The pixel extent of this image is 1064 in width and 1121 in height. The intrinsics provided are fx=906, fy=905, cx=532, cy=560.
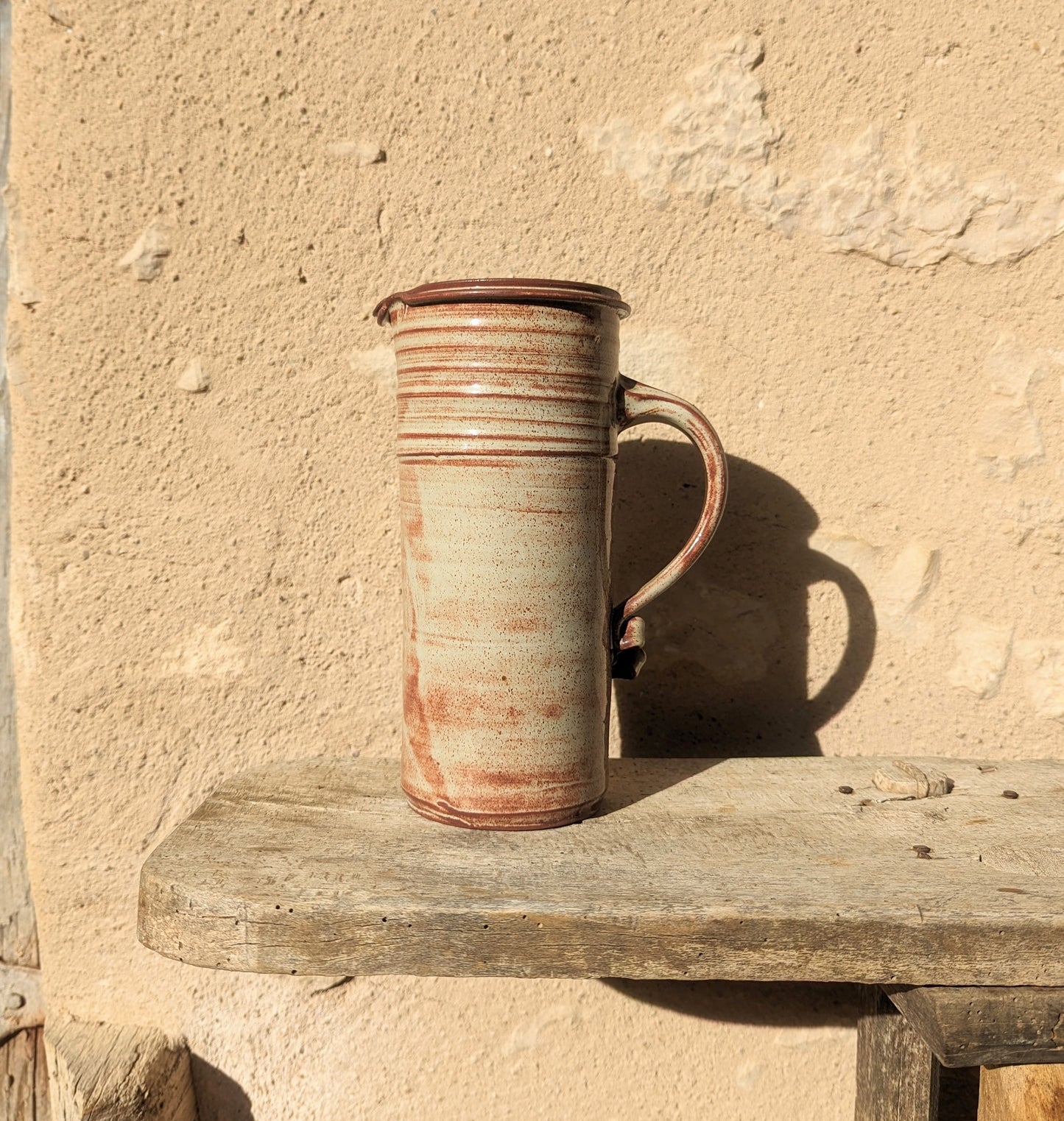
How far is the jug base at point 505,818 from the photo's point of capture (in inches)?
30.4

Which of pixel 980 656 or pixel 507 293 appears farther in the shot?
pixel 980 656

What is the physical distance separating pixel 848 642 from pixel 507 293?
23.0 inches

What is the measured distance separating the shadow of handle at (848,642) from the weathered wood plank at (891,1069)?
0.30 meters

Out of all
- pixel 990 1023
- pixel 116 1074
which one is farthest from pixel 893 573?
pixel 116 1074

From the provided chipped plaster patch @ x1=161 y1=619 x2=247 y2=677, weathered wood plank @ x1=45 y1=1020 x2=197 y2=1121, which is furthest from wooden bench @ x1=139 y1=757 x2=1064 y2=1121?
weathered wood plank @ x1=45 y1=1020 x2=197 y2=1121

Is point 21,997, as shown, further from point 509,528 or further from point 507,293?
point 507,293

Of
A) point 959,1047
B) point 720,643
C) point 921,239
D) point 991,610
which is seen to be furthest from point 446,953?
point 921,239

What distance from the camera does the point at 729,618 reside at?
1.04 m

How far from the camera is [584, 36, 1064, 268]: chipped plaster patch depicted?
38.5 inches

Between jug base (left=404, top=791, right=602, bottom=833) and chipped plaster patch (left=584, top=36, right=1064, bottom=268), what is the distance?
2.15 ft

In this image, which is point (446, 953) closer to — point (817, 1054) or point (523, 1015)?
point (523, 1015)

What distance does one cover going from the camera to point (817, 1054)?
1.06 meters

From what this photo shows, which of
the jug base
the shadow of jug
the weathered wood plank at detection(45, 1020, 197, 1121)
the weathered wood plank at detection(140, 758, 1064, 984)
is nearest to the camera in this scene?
the weathered wood plank at detection(140, 758, 1064, 984)

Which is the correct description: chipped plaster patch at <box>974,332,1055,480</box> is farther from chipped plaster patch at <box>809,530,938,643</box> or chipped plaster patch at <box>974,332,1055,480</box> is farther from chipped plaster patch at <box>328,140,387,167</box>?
chipped plaster patch at <box>328,140,387,167</box>
